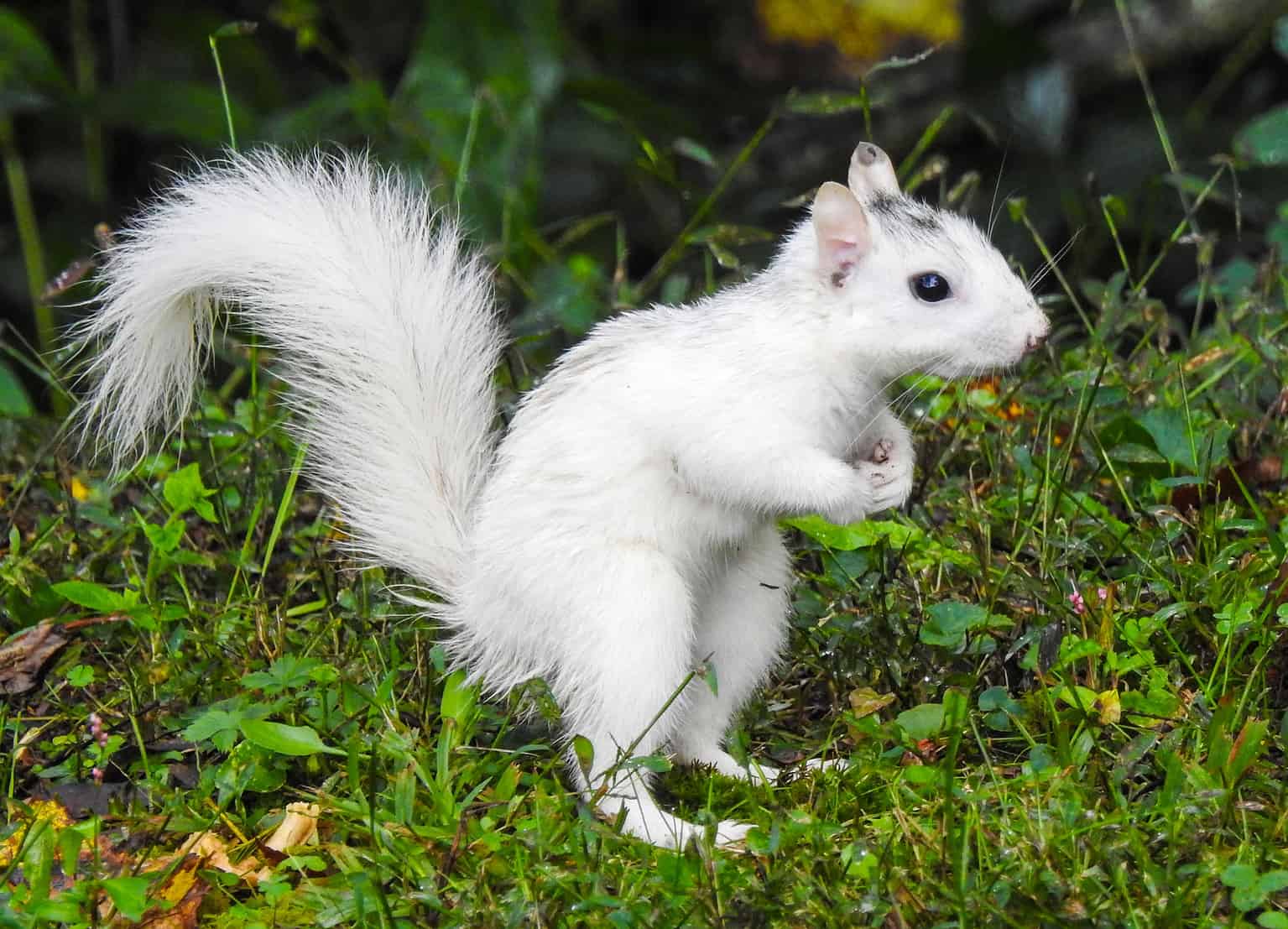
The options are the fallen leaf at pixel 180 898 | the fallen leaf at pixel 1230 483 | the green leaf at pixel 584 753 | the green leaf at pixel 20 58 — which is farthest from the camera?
the green leaf at pixel 20 58

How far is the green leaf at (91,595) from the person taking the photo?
9.11ft

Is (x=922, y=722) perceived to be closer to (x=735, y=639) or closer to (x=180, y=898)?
(x=735, y=639)

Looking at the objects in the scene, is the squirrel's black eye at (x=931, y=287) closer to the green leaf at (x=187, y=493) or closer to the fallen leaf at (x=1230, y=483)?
the fallen leaf at (x=1230, y=483)

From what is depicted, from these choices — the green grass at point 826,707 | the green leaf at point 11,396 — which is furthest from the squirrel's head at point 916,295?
the green leaf at point 11,396

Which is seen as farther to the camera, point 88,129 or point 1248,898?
point 88,129

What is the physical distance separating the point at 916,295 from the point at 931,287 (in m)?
0.03

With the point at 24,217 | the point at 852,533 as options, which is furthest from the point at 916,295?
the point at 24,217

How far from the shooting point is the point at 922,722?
254cm

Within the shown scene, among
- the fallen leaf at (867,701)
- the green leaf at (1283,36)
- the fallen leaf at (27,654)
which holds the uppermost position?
the green leaf at (1283,36)

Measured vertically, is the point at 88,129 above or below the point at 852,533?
below

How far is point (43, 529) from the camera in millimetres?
3328

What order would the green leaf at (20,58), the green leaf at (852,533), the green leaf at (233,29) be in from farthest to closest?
the green leaf at (20,58), the green leaf at (233,29), the green leaf at (852,533)

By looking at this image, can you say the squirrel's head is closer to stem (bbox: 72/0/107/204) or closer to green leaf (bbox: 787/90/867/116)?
green leaf (bbox: 787/90/867/116)

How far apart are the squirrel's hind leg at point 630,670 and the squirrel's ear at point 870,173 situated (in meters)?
0.77
